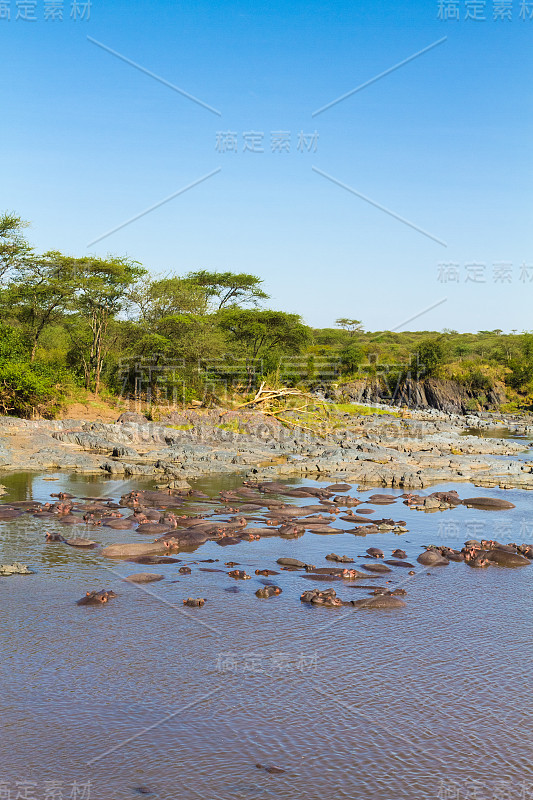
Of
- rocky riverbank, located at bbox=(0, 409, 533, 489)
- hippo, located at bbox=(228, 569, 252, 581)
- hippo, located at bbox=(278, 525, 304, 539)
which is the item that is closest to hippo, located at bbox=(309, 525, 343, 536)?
hippo, located at bbox=(278, 525, 304, 539)

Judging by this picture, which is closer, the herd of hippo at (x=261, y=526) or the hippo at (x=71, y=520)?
the herd of hippo at (x=261, y=526)

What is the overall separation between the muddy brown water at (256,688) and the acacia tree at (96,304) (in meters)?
21.7

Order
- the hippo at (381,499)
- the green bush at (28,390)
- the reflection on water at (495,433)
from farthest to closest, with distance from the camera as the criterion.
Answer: the reflection on water at (495,433), the green bush at (28,390), the hippo at (381,499)

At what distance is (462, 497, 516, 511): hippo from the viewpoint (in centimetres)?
1912

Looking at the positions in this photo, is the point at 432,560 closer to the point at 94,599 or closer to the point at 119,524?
the point at 94,599

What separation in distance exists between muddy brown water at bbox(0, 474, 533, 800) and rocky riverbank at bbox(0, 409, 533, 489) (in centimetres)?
982

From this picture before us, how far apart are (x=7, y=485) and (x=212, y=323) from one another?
841 inches

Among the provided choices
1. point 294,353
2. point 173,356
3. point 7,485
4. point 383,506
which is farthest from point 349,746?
point 294,353

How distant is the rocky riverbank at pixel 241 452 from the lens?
74.3 ft

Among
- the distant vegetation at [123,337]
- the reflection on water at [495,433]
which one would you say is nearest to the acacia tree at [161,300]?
the distant vegetation at [123,337]

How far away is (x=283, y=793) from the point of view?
5875 millimetres

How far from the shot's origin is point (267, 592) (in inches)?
429

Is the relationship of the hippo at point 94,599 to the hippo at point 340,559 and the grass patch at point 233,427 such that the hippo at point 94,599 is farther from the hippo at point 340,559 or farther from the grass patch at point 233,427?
the grass patch at point 233,427

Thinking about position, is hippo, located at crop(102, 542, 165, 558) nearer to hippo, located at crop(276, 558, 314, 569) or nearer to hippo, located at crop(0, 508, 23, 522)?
hippo, located at crop(276, 558, 314, 569)
